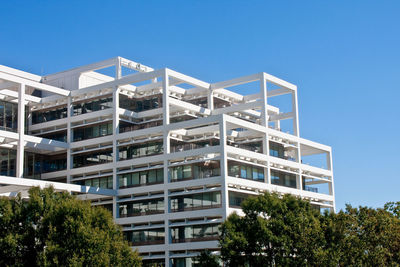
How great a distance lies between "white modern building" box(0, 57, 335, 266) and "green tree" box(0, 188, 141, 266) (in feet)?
42.1

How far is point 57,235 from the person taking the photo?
5500cm

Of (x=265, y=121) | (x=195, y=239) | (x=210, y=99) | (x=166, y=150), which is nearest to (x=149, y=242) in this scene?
(x=195, y=239)

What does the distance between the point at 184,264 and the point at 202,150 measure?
1356 cm

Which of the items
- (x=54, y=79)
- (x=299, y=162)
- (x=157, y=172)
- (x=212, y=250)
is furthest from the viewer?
(x=54, y=79)

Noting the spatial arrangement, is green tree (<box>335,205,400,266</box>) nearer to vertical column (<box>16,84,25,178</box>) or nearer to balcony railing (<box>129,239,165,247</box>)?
balcony railing (<box>129,239,165,247</box>)

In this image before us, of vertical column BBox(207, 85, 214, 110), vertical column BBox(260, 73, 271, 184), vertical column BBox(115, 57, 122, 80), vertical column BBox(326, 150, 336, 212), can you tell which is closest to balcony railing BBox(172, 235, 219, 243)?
vertical column BBox(260, 73, 271, 184)

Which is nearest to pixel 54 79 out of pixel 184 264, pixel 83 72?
pixel 83 72

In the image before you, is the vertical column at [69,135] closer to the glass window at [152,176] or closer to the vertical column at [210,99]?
the glass window at [152,176]

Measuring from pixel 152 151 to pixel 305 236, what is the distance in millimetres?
28710

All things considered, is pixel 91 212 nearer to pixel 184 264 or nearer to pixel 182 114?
pixel 184 264

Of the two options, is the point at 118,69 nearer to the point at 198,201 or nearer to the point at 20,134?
the point at 20,134

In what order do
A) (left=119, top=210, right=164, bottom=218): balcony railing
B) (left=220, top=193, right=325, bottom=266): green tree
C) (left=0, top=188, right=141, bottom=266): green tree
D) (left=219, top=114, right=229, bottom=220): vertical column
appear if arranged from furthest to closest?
1. (left=119, top=210, right=164, bottom=218): balcony railing
2. (left=219, top=114, right=229, bottom=220): vertical column
3. (left=220, top=193, right=325, bottom=266): green tree
4. (left=0, top=188, right=141, bottom=266): green tree

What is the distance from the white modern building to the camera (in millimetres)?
73938

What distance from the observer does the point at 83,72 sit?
8781 centimetres
